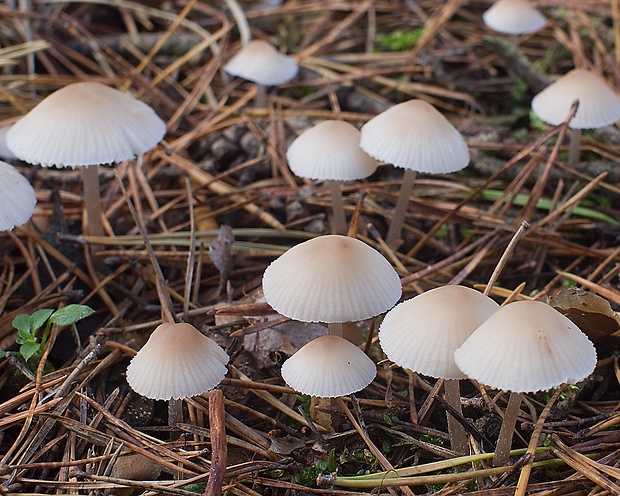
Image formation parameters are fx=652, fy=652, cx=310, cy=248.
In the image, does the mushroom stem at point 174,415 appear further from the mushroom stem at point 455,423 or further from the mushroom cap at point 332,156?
the mushroom cap at point 332,156

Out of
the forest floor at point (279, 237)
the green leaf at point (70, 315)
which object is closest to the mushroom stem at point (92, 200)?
the forest floor at point (279, 237)

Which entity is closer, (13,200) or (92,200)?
(13,200)

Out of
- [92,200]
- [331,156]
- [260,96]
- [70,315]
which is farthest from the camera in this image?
[260,96]

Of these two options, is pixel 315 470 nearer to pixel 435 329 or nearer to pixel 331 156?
pixel 435 329

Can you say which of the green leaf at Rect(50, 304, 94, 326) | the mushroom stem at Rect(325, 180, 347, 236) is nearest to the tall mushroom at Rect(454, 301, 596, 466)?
the green leaf at Rect(50, 304, 94, 326)

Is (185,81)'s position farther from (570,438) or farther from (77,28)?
(570,438)

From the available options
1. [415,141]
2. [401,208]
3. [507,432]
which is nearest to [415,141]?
[415,141]
